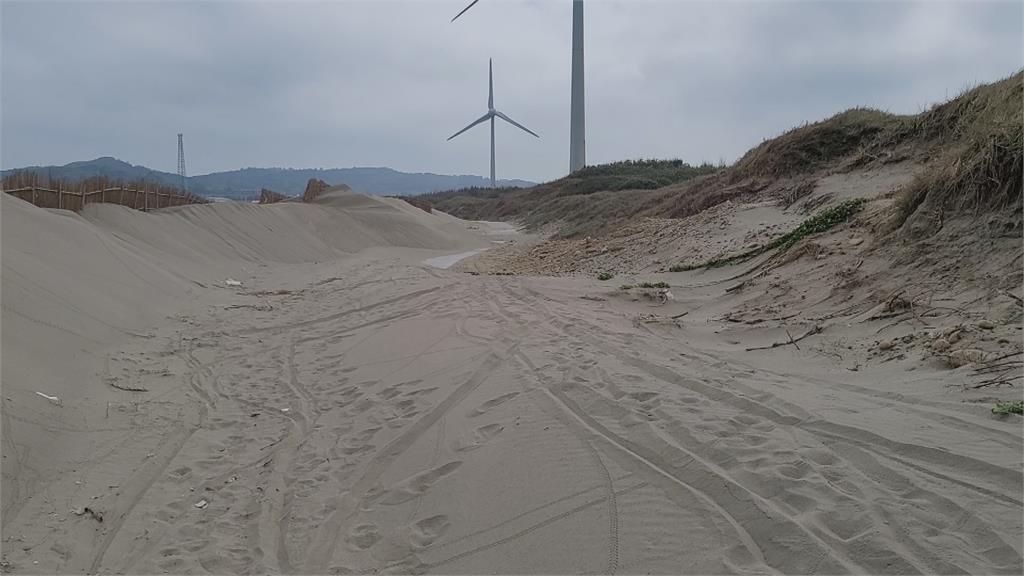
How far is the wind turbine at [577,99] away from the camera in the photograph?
3738cm

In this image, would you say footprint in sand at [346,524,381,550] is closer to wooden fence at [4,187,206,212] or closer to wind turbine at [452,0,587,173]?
wooden fence at [4,187,206,212]

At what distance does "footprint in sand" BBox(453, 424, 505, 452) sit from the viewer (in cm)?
426

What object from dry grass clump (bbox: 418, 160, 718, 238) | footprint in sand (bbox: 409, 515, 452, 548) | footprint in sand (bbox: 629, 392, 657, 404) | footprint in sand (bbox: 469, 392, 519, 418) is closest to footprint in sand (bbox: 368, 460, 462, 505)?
footprint in sand (bbox: 409, 515, 452, 548)

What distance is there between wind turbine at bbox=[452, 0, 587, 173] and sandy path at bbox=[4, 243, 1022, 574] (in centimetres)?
3489

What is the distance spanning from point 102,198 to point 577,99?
30.6 m

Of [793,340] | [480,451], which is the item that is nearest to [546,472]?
[480,451]

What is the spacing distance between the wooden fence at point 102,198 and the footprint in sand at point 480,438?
10.9 metres

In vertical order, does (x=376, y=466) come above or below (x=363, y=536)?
above

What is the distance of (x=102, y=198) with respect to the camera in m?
13.6

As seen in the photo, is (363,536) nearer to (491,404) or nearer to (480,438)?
(480,438)

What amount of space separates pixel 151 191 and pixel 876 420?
669 inches

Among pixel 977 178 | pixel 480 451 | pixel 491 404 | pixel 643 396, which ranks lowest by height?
pixel 480 451

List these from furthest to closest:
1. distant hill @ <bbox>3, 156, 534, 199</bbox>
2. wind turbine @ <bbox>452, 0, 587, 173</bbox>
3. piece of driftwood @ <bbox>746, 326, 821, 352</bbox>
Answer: distant hill @ <bbox>3, 156, 534, 199</bbox>, wind turbine @ <bbox>452, 0, 587, 173</bbox>, piece of driftwood @ <bbox>746, 326, 821, 352</bbox>

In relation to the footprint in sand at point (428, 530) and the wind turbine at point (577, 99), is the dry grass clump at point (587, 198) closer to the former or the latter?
the wind turbine at point (577, 99)
